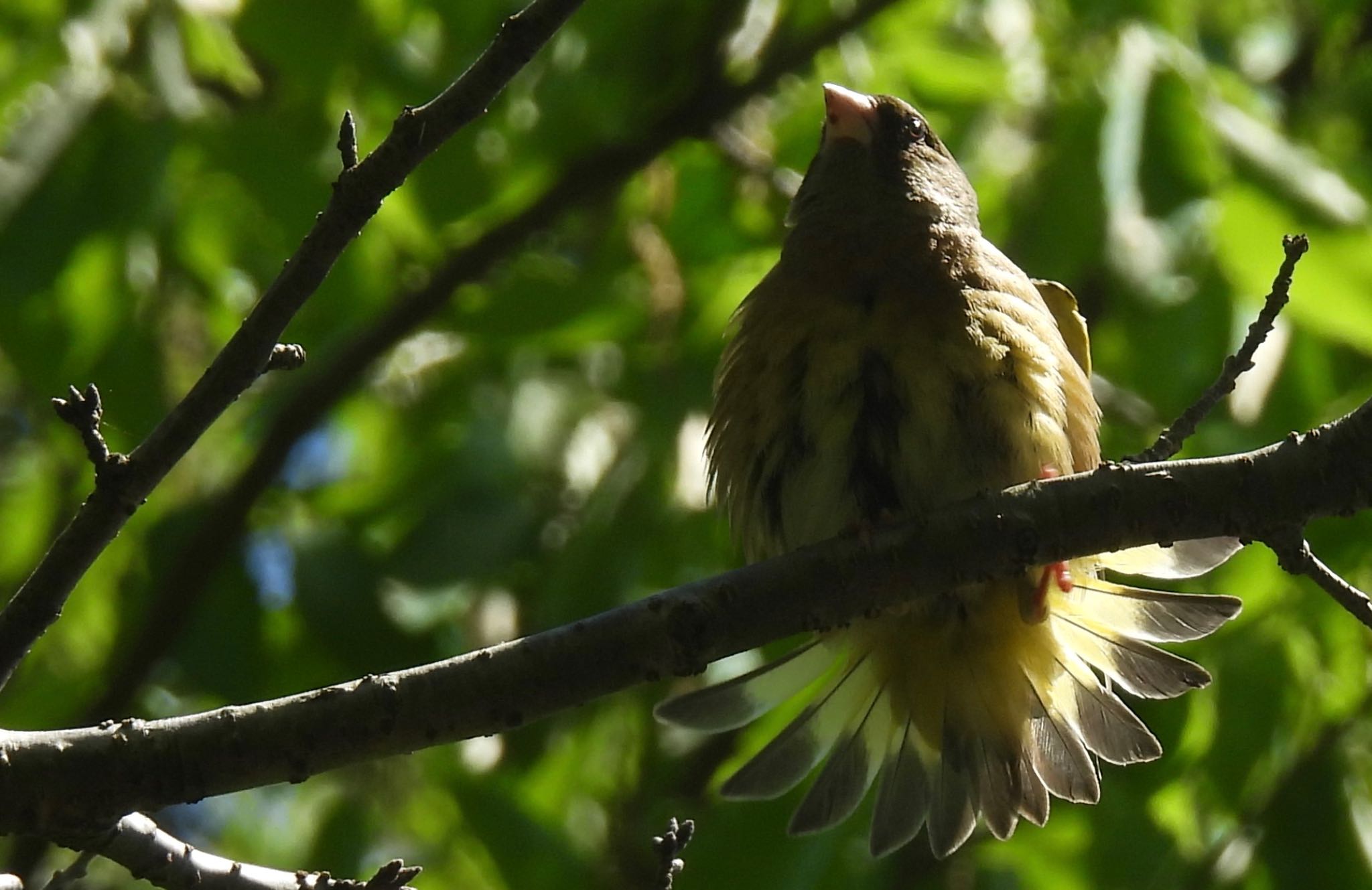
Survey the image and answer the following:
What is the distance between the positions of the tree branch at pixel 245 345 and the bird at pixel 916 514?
1.40 metres

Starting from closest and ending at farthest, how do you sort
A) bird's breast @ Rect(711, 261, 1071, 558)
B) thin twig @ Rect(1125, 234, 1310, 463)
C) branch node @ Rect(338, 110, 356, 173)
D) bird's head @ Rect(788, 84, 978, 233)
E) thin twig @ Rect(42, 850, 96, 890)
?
branch node @ Rect(338, 110, 356, 173) → thin twig @ Rect(42, 850, 96, 890) → thin twig @ Rect(1125, 234, 1310, 463) → bird's breast @ Rect(711, 261, 1071, 558) → bird's head @ Rect(788, 84, 978, 233)

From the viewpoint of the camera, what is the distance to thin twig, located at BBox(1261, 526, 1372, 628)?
251 cm

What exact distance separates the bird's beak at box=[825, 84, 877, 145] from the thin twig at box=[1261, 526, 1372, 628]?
7.27 feet

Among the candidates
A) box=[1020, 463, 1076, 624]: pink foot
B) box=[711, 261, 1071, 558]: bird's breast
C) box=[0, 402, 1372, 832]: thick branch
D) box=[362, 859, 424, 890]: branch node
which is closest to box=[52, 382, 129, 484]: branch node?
box=[0, 402, 1372, 832]: thick branch

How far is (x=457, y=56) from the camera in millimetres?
4348

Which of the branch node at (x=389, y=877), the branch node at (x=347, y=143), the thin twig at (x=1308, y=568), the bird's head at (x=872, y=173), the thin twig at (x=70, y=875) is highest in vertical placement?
the bird's head at (x=872, y=173)

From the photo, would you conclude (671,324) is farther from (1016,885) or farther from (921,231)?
(1016,885)

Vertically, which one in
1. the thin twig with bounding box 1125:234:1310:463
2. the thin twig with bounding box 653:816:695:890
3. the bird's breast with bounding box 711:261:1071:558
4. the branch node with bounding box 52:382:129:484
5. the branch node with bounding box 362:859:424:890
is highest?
the bird's breast with bounding box 711:261:1071:558

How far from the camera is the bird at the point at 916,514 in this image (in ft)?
11.2

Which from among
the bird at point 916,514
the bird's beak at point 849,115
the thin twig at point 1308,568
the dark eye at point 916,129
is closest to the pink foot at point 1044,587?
the bird at point 916,514

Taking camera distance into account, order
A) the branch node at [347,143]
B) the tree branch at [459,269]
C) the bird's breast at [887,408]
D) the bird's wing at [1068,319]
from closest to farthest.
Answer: the branch node at [347,143] → the bird's breast at [887,408] → the bird's wing at [1068,319] → the tree branch at [459,269]

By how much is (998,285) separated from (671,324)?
1160mm

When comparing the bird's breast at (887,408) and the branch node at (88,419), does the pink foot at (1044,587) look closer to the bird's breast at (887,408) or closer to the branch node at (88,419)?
the bird's breast at (887,408)

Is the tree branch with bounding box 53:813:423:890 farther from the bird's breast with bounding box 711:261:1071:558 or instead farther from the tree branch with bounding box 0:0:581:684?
the bird's breast with bounding box 711:261:1071:558
